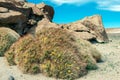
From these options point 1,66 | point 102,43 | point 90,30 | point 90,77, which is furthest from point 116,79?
point 90,30

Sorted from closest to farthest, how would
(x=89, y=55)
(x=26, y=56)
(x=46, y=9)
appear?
1. (x=26, y=56)
2. (x=89, y=55)
3. (x=46, y=9)

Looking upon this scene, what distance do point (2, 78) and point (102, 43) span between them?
15741 millimetres

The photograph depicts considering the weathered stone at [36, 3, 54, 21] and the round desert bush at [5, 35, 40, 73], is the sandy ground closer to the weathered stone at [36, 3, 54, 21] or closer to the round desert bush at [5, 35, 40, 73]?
the round desert bush at [5, 35, 40, 73]

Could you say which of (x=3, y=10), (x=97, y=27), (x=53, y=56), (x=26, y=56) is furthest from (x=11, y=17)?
(x=97, y=27)

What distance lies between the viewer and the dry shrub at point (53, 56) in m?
14.2

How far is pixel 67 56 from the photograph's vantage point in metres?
14.4

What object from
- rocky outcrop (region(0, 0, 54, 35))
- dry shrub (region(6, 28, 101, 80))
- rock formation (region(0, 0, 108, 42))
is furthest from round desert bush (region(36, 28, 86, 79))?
rocky outcrop (region(0, 0, 54, 35))

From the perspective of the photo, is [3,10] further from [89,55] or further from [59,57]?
[59,57]

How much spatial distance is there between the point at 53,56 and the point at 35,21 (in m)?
11.7

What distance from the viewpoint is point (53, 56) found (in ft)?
47.4

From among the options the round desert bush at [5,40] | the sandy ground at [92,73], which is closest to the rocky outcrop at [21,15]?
the round desert bush at [5,40]

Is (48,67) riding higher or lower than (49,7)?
lower

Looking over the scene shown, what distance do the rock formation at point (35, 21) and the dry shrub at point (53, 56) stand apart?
4067 millimetres

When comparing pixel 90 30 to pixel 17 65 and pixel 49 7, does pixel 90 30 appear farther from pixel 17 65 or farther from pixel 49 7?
pixel 17 65
